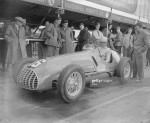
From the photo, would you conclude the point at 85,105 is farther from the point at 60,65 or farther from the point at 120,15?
the point at 120,15

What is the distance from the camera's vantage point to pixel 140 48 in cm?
651

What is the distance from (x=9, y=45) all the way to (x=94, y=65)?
9.51 feet

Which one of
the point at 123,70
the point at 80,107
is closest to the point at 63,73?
the point at 80,107

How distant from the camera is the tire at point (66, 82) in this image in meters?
→ 3.94

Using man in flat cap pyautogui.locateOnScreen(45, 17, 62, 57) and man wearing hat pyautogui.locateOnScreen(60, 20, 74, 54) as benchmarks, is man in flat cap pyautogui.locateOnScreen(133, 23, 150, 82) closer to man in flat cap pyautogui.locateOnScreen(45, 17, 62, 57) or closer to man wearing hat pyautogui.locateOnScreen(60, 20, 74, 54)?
man wearing hat pyautogui.locateOnScreen(60, 20, 74, 54)

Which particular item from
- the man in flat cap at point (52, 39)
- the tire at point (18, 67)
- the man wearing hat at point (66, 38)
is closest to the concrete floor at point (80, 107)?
the tire at point (18, 67)

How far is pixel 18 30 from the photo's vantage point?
21.6 feet

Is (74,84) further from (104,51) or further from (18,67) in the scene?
(104,51)

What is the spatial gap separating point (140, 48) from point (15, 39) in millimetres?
3564

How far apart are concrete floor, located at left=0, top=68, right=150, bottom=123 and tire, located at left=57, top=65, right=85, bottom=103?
130mm

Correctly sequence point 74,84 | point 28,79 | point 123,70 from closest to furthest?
1. point 28,79
2. point 74,84
3. point 123,70

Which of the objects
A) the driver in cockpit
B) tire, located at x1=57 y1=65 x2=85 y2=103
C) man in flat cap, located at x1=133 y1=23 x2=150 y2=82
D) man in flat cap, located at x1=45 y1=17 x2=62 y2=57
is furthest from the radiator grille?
man in flat cap, located at x1=133 y1=23 x2=150 y2=82

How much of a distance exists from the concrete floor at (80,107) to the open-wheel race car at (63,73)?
28cm

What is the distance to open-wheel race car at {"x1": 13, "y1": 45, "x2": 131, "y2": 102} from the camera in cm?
405
